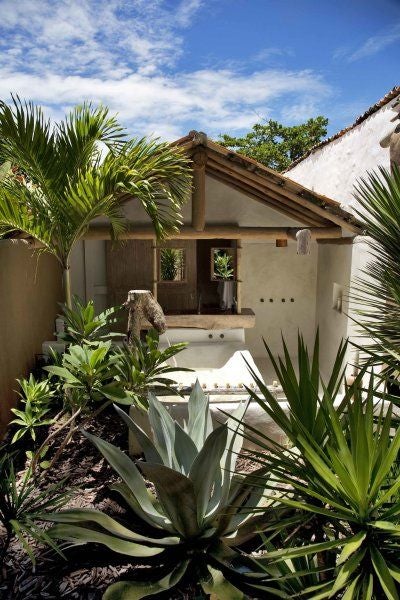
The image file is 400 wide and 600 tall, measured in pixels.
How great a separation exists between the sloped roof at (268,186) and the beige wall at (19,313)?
9.34 ft

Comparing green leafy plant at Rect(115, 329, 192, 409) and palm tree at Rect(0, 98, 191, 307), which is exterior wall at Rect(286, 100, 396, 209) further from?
green leafy plant at Rect(115, 329, 192, 409)

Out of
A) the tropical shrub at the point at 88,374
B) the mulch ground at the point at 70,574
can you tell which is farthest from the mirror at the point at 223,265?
the mulch ground at the point at 70,574

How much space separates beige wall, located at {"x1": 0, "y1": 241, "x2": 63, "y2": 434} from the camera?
18.0 feet

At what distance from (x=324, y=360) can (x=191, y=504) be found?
7.01 m

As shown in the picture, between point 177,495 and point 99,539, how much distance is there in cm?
57

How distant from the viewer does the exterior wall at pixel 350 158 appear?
324 inches

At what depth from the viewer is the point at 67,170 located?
4.92 metres

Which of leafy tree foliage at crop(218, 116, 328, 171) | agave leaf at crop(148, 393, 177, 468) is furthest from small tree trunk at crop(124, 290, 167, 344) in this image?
leafy tree foliage at crop(218, 116, 328, 171)

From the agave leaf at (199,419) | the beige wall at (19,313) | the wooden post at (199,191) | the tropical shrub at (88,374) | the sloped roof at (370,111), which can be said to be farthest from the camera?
the sloped roof at (370,111)

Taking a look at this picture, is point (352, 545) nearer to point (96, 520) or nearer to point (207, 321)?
point (96, 520)

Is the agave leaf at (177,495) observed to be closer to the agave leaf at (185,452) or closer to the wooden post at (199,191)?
the agave leaf at (185,452)

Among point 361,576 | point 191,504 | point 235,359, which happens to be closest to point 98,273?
point 235,359

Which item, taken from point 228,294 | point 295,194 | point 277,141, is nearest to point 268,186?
point 295,194

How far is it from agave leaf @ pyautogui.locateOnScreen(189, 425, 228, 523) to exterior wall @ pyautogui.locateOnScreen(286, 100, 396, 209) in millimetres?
6352
